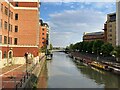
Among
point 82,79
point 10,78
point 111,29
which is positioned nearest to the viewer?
point 10,78

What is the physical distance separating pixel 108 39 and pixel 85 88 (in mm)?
60492

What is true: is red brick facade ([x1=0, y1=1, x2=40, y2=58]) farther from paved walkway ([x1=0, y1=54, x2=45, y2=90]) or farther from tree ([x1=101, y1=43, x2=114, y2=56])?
tree ([x1=101, y1=43, x2=114, y2=56])

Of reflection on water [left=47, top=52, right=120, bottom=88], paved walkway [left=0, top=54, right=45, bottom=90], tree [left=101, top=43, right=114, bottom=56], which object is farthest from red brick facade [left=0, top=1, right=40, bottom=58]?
tree [left=101, top=43, right=114, bottom=56]

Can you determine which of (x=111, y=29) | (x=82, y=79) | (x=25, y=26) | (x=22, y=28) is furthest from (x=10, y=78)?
(x=111, y=29)

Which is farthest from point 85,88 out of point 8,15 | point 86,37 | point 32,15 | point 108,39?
point 86,37

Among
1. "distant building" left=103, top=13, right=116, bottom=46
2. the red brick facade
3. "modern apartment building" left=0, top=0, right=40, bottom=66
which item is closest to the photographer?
"modern apartment building" left=0, top=0, right=40, bottom=66

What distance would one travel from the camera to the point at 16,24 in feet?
118

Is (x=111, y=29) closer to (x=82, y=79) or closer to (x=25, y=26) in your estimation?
(x=25, y=26)

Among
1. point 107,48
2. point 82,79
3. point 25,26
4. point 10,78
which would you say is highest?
point 25,26

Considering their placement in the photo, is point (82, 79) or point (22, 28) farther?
Answer: point (22, 28)

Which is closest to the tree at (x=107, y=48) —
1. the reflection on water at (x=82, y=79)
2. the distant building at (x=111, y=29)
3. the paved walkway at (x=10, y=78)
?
the reflection on water at (x=82, y=79)

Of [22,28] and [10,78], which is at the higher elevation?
[22,28]

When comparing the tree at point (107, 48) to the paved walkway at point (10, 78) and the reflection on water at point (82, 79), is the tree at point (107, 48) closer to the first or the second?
the reflection on water at point (82, 79)

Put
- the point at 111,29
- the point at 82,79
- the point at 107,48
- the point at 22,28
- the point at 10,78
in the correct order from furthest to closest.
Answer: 1. the point at 111,29
2. the point at 107,48
3. the point at 22,28
4. the point at 82,79
5. the point at 10,78
